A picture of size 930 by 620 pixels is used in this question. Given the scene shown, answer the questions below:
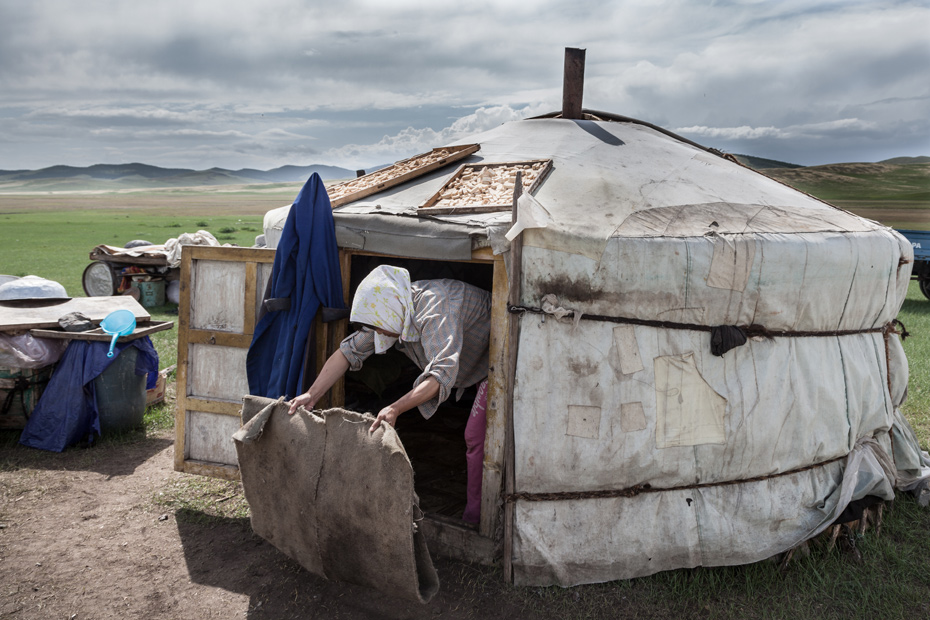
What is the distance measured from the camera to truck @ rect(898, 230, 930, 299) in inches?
492

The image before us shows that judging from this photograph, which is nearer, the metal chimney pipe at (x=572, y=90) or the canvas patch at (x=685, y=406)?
the canvas patch at (x=685, y=406)

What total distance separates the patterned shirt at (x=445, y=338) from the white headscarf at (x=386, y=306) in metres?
0.06

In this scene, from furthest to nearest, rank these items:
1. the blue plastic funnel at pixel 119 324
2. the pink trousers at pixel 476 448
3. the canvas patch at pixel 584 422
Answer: the blue plastic funnel at pixel 119 324
the pink trousers at pixel 476 448
the canvas patch at pixel 584 422

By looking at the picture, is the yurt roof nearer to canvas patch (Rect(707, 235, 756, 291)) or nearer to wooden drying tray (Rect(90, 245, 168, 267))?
canvas patch (Rect(707, 235, 756, 291))

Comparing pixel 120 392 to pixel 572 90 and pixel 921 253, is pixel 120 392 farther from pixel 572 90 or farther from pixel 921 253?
pixel 921 253

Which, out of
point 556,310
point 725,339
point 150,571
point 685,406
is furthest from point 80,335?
point 725,339

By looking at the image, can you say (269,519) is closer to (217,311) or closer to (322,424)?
(322,424)

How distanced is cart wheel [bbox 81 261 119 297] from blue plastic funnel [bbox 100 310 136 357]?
22.6 ft

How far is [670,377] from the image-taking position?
10.9ft

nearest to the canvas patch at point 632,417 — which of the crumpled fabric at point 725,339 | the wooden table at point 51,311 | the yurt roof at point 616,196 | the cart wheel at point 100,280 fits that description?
the crumpled fabric at point 725,339

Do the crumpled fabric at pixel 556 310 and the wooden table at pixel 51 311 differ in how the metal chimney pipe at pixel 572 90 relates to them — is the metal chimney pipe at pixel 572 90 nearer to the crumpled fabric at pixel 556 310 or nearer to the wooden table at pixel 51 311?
the crumpled fabric at pixel 556 310

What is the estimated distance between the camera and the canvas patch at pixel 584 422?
10.7ft

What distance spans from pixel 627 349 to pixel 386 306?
1208mm

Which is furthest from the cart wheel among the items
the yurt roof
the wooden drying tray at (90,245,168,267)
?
the yurt roof
